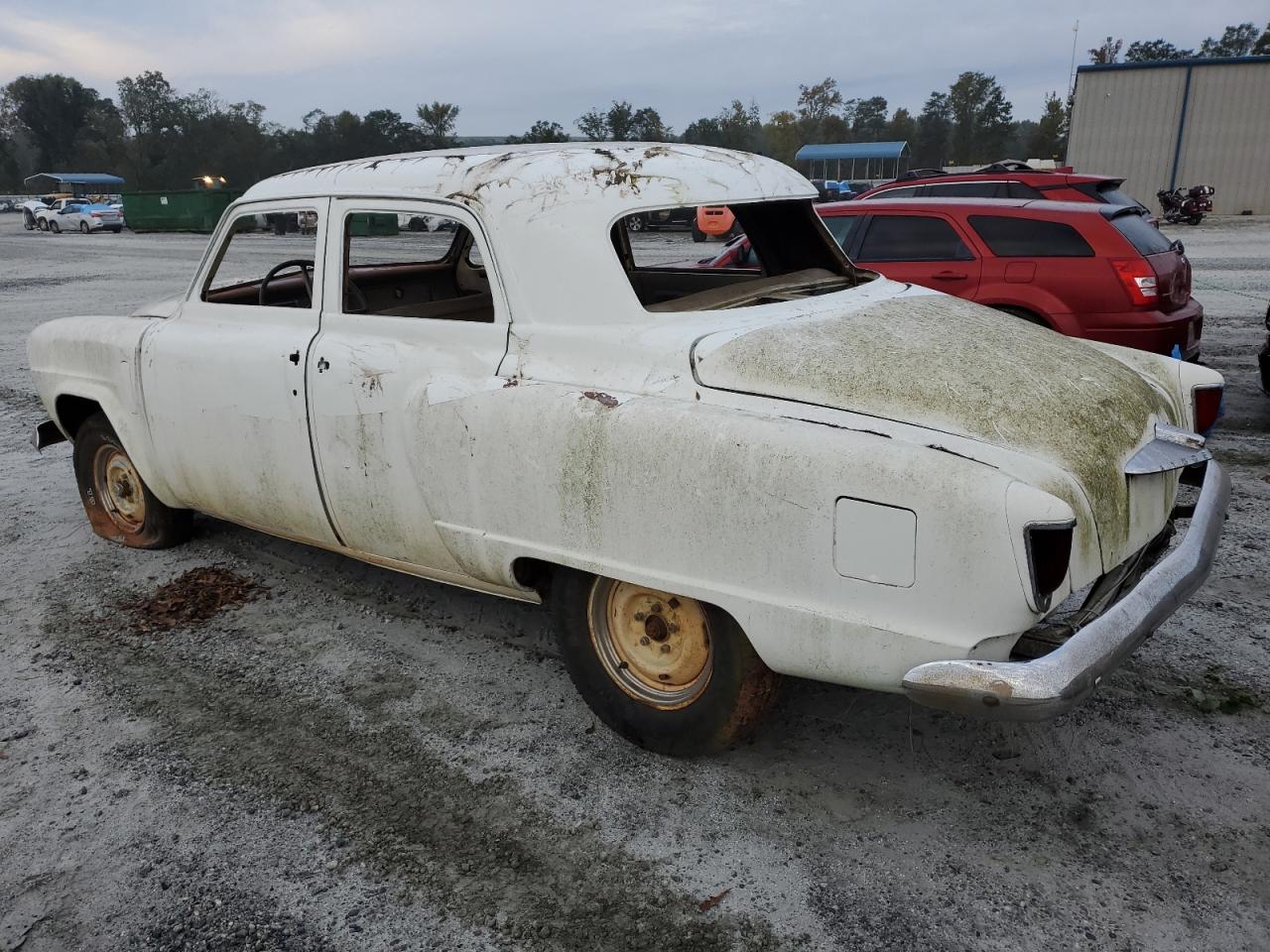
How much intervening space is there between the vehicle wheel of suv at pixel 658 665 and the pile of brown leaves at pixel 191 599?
6.37 ft

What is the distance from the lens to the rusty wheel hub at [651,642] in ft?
9.73

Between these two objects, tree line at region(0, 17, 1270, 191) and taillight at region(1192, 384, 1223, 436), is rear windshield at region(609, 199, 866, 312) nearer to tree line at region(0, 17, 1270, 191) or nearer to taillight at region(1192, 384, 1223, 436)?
taillight at region(1192, 384, 1223, 436)

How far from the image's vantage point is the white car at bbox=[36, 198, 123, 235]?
119 feet

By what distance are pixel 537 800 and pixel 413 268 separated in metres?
2.82

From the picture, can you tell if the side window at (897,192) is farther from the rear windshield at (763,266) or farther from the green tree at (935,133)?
the green tree at (935,133)

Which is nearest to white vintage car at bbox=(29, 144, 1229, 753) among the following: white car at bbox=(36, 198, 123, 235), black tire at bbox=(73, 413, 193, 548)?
black tire at bbox=(73, 413, 193, 548)

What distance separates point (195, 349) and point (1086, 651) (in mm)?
3514

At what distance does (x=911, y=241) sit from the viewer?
713 centimetres

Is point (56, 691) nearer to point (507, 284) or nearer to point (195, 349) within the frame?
point (195, 349)

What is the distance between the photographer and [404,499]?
3.36 meters

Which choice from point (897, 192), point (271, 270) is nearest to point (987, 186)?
point (897, 192)

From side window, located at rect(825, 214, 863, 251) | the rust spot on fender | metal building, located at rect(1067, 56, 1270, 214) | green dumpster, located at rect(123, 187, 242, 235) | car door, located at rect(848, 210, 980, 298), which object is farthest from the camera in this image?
green dumpster, located at rect(123, 187, 242, 235)

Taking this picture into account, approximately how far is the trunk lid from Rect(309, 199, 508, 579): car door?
0.89 meters

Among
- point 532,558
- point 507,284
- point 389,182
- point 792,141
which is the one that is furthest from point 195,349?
point 792,141
